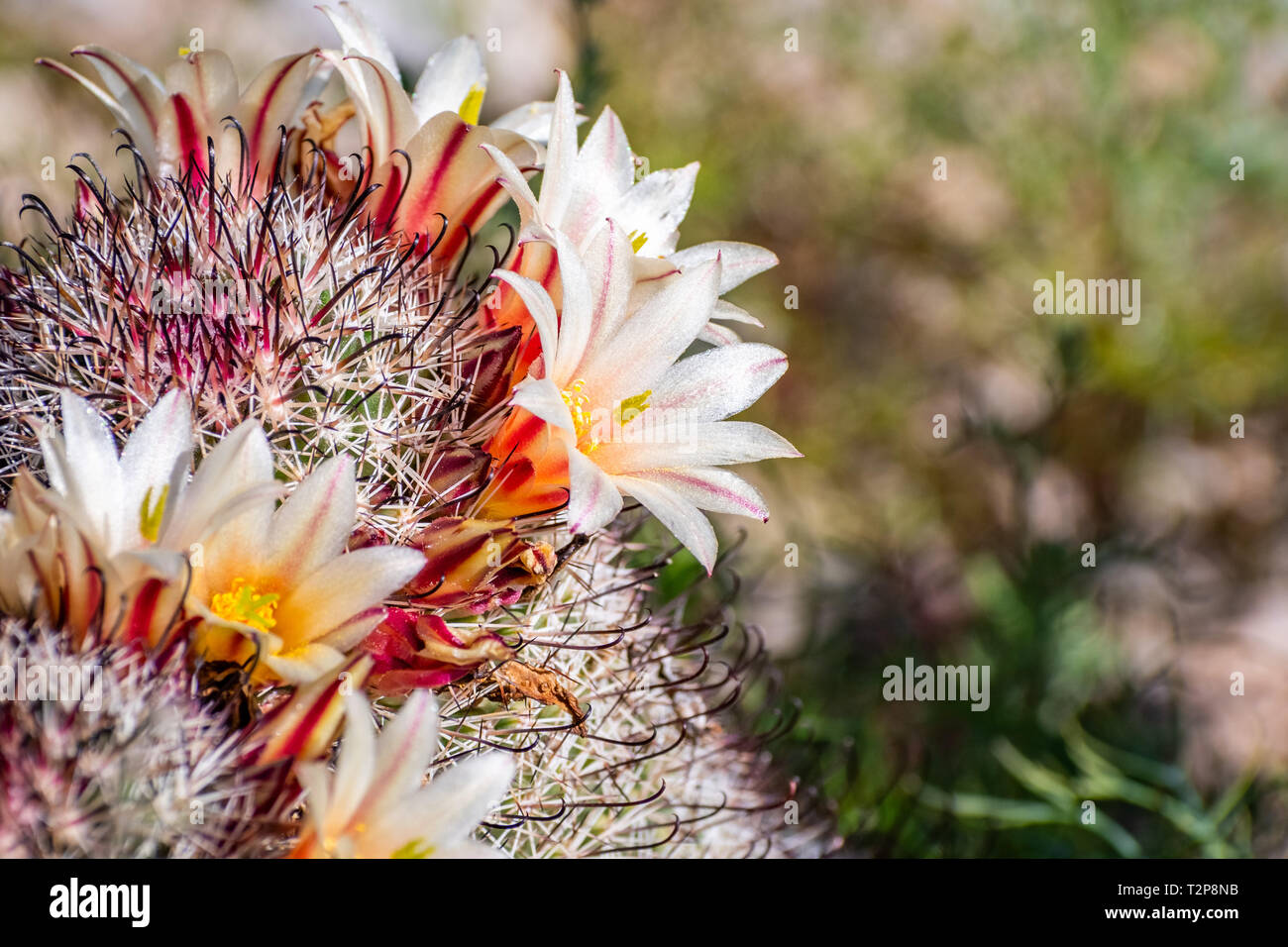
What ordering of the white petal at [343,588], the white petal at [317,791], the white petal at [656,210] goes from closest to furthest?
the white petal at [317,791] → the white petal at [343,588] → the white petal at [656,210]

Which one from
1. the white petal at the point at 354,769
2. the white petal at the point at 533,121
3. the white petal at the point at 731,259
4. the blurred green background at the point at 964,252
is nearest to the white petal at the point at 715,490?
the white petal at the point at 731,259

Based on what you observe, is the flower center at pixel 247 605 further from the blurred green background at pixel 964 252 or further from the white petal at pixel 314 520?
the blurred green background at pixel 964 252

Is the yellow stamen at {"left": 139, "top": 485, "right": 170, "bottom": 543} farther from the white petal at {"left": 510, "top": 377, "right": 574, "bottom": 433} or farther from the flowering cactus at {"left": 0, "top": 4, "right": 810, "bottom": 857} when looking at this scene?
the white petal at {"left": 510, "top": 377, "right": 574, "bottom": 433}

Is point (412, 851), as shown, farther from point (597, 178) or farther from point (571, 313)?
point (597, 178)

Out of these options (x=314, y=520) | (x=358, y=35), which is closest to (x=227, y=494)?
(x=314, y=520)

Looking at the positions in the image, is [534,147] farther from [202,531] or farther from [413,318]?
[202,531]

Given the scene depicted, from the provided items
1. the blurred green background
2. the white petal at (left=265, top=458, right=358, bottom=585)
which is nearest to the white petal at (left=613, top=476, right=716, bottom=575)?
the white petal at (left=265, top=458, right=358, bottom=585)

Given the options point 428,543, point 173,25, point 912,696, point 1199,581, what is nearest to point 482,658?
point 428,543
